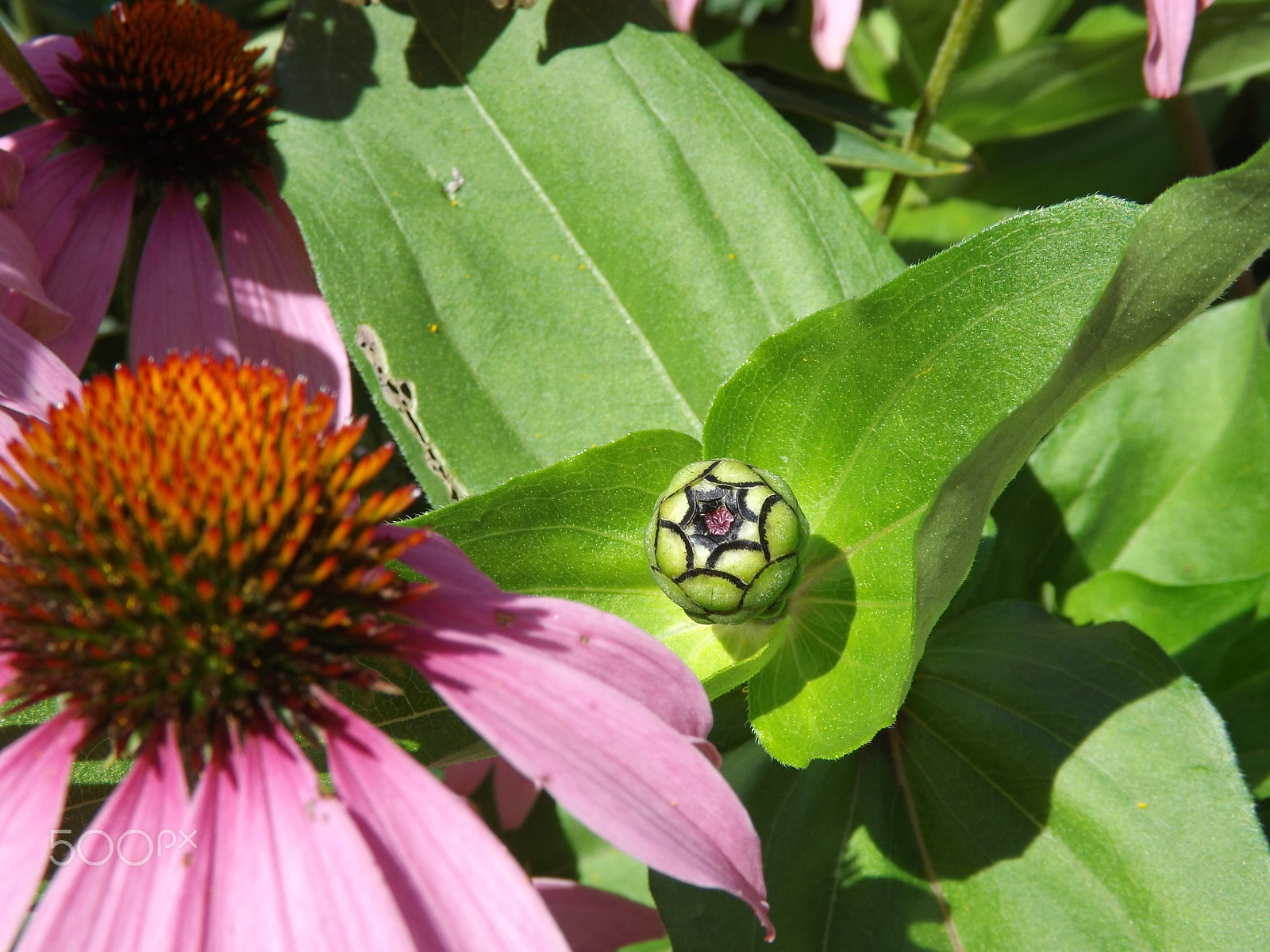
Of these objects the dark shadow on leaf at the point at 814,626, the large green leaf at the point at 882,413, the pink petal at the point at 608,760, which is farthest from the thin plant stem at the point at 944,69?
the pink petal at the point at 608,760

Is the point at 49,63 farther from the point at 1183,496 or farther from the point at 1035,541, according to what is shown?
the point at 1183,496

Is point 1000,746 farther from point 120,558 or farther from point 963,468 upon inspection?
point 120,558

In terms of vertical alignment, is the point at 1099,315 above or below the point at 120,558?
below

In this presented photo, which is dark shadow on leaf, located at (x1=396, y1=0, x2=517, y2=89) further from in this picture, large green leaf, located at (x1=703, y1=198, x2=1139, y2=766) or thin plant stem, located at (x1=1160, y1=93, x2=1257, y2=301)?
thin plant stem, located at (x1=1160, y1=93, x2=1257, y2=301)

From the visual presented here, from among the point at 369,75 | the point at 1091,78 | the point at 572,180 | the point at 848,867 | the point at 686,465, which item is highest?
the point at 369,75

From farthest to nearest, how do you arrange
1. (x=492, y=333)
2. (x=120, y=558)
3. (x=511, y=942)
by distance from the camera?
1. (x=492, y=333)
2. (x=120, y=558)
3. (x=511, y=942)

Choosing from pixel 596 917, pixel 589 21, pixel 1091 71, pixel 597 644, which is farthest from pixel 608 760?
pixel 1091 71

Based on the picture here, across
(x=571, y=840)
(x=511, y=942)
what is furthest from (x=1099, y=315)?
(x=571, y=840)

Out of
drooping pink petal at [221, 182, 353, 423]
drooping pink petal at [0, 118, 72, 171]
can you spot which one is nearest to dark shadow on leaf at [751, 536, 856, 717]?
drooping pink petal at [221, 182, 353, 423]
